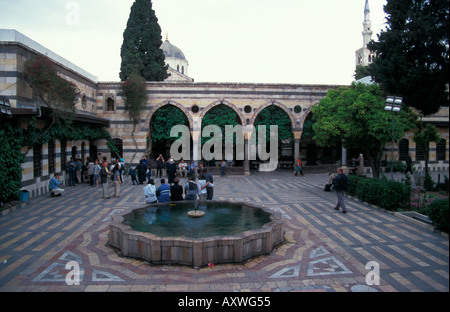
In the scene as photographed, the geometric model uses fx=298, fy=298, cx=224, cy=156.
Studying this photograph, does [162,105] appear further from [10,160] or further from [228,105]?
[10,160]

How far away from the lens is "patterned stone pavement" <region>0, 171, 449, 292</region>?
5305 millimetres

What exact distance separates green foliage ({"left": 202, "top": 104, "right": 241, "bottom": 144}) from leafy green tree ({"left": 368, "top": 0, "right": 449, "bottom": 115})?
38.3 feet

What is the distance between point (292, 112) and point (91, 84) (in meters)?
15.1

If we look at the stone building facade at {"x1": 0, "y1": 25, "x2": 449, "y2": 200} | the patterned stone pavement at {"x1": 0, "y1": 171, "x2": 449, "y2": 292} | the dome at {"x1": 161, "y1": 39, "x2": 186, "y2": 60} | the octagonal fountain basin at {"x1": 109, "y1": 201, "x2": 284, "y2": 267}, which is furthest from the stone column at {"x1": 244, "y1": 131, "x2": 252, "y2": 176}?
the dome at {"x1": 161, "y1": 39, "x2": 186, "y2": 60}

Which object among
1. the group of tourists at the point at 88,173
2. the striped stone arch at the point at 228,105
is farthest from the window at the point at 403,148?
the group of tourists at the point at 88,173

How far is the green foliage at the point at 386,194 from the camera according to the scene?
10445mm

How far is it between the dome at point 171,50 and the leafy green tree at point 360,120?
43.1 metres

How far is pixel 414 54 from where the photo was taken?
39.5 feet

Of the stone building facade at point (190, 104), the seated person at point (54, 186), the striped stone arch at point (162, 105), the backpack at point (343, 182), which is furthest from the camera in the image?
the striped stone arch at point (162, 105)

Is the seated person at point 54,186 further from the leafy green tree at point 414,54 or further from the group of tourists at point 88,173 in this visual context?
the leafy green tree at point 414,54

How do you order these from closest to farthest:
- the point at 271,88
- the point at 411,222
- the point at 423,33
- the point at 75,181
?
the point at 411,222 < the point at 423,33 < the point at 75,181 < the point at 271,88
